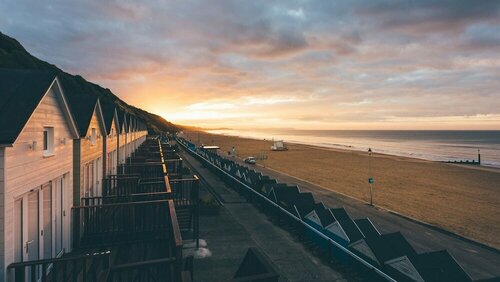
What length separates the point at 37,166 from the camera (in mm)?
8383

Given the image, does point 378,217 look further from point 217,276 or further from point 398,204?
point 217,276

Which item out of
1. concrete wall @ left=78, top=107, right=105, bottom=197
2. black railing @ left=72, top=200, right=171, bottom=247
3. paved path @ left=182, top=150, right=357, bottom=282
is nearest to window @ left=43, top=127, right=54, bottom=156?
black railing @ left=72, top=200, right=171, bottom=247

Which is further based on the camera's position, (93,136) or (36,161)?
(93,136)

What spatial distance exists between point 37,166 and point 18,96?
1974 millimetres

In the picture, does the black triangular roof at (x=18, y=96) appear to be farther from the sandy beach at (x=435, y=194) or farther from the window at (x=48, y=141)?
the sandy beach at (x=435, y=194)

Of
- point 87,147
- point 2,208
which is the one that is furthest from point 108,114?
point 2,208

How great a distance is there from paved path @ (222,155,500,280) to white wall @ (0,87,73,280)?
52.6ft

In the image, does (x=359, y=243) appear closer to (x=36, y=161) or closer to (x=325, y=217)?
(x=325, y=217)

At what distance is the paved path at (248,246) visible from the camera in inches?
440

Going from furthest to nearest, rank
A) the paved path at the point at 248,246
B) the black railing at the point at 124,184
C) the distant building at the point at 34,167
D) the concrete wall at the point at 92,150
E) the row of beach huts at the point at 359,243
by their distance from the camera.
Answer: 1. the black railing at the point at 124,184
2. the concrete wall at the point at 92,150
3. the paved path at the point at 248,246
4. the row of beach huts at the point at 359,243
5. the distant building at the point at 34,167

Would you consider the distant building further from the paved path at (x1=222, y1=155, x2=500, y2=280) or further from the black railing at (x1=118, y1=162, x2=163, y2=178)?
the paved path at (x1=222, y1=155, x2=500, y2=280)

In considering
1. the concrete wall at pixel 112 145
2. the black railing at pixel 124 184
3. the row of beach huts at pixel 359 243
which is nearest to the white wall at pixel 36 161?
the black railing at pixel 124 184

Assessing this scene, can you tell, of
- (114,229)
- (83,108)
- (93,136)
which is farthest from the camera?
(93,136)

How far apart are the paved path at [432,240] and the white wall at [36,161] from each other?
16048mm
